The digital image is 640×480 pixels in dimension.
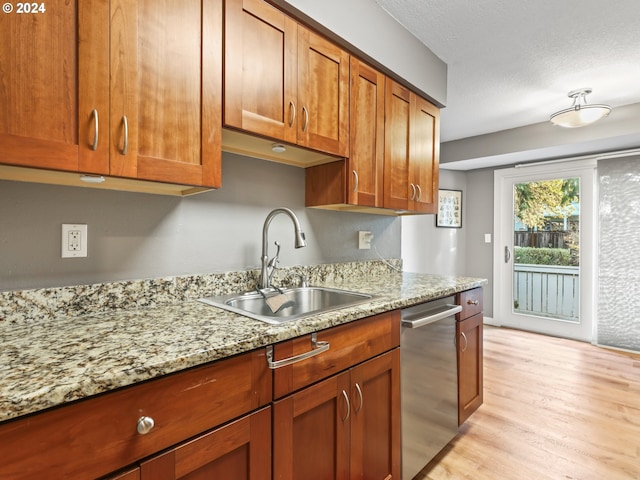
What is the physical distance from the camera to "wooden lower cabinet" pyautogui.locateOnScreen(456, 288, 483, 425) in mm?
1871

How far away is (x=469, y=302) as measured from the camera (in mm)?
1949

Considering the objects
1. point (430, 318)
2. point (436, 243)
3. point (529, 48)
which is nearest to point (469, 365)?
point (430, 318)

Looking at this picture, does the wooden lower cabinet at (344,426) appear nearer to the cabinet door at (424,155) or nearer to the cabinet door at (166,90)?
the cabinet door at (166,90)

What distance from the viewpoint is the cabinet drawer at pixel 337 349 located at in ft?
3.23

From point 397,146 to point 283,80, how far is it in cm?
86

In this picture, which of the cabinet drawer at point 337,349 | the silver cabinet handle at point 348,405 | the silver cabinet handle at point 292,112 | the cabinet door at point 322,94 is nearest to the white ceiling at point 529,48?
the cabinet door at point 322,94

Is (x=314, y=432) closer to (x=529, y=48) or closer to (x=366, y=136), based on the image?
(x=366, y=136)

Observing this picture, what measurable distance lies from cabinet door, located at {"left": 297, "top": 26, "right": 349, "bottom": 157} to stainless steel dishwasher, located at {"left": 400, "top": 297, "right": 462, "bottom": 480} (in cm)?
86

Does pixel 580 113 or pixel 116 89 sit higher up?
pixel 580 113

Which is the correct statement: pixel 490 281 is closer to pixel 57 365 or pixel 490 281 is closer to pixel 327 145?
pixel 327 145

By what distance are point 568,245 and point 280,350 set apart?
4.15 m

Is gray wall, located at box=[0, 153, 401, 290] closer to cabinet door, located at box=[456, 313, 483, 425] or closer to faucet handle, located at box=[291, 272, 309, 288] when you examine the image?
faucet handle, located at box=[291, 272, 309, 288]

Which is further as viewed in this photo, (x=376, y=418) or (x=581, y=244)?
(x=581, y=244)

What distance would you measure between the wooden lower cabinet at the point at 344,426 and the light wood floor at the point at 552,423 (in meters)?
0.56
